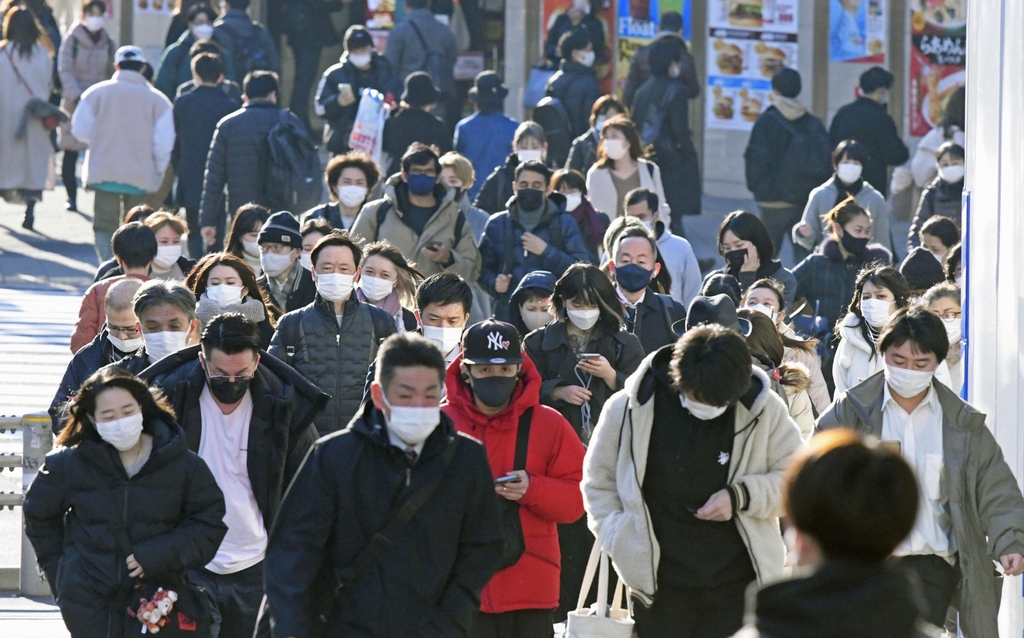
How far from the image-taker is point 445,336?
809 centimetres

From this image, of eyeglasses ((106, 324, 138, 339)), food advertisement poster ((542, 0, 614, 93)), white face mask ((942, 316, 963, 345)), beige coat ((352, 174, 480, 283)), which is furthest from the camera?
food advertisement poster ((542, 0, 614, 93))

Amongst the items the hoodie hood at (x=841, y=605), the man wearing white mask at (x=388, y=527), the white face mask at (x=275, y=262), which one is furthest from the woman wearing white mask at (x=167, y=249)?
the hoodie hood at (x=841, y=605)

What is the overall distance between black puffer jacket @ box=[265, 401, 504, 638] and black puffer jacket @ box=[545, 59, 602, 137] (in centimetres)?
1163

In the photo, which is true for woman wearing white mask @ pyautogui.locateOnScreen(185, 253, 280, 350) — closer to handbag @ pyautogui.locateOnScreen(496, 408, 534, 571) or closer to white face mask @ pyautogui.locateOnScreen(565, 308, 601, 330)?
white face mask @ pyautogui.locateOnScreen(565, 308, 601, 330)

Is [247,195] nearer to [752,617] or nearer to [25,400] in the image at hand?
[25,400]

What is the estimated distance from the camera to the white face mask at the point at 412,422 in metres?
5.21

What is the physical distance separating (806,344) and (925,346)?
94.6 inches

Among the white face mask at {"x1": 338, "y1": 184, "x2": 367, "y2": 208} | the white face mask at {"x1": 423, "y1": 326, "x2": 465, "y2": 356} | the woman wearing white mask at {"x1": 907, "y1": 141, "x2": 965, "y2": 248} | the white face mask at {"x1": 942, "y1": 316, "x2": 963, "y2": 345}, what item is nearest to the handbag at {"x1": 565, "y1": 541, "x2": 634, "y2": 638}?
the white face mask at {"x1": 423, "y1": 326, "x2": 465, "y2": 356}

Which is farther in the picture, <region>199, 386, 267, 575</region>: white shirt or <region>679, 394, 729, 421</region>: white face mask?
<region>199, 386, 267, 575</region>: white shirt

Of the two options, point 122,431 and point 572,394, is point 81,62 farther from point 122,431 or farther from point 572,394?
point 122,431

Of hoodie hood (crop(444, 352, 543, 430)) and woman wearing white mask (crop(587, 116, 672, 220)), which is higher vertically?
woman wearing white mask (crop(587, 116, 672, 220))

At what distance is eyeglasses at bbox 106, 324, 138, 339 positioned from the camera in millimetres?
7676

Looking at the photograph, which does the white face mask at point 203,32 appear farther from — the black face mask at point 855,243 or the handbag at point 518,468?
the handbag at point 518,468

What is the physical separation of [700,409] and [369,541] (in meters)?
1.19
